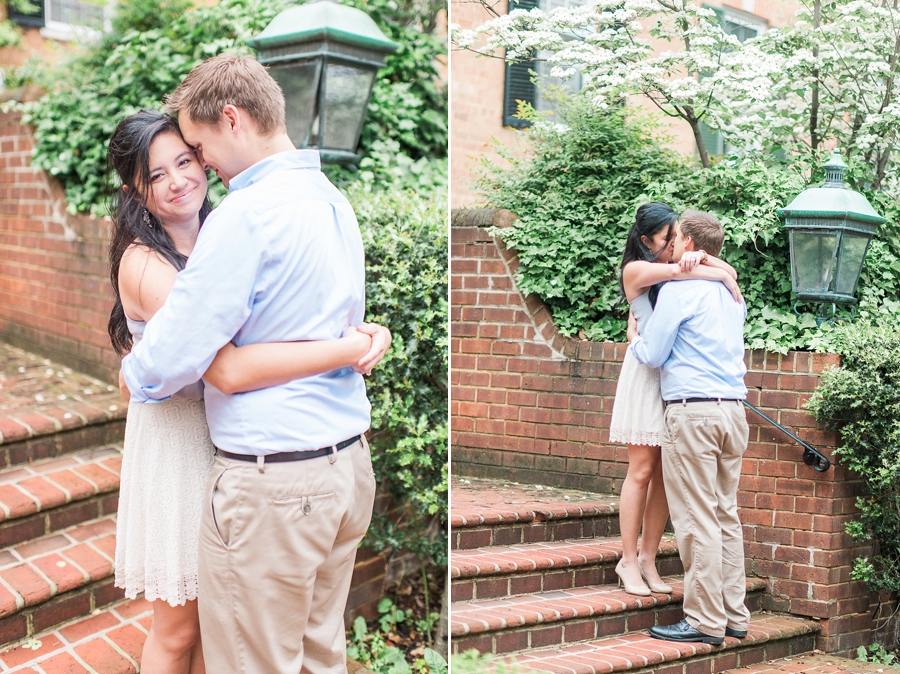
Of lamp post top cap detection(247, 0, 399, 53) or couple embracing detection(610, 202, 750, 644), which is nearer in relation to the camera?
couple embracing detection(610, 202, 750, 644)

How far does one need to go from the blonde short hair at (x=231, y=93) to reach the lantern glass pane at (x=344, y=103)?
2490 millimetres

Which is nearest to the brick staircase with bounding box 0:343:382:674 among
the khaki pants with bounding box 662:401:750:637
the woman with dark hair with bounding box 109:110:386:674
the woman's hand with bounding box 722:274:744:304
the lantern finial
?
the woman with dark hair with bounding box 109:110:386:674

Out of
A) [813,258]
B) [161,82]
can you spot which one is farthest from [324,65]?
[813,258]

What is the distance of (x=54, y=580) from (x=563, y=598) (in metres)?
2.09

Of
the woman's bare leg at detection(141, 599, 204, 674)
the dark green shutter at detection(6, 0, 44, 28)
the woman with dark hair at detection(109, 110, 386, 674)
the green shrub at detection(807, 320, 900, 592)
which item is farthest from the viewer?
the dark green shutter at detection(6, 0, 44, 28)

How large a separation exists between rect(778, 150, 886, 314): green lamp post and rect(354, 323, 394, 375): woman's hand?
Answer: 125 inches

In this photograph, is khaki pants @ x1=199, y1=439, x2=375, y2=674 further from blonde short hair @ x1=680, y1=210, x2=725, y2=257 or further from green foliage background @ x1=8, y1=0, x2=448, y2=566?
blonde short hair @ x1=680, y1=210, x2=725, y2=257

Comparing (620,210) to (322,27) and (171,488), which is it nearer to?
(322,27)

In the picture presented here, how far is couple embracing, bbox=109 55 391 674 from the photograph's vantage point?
192 cm

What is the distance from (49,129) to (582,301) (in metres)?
3.37

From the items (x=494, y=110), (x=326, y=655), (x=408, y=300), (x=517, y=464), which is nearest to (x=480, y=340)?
(x=517, y=464)

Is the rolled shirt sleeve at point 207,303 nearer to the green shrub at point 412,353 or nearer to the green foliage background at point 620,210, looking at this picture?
the green shrub at point 412,353

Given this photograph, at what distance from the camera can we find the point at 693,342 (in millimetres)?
3764

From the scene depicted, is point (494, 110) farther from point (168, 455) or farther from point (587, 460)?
point (168, 455)
